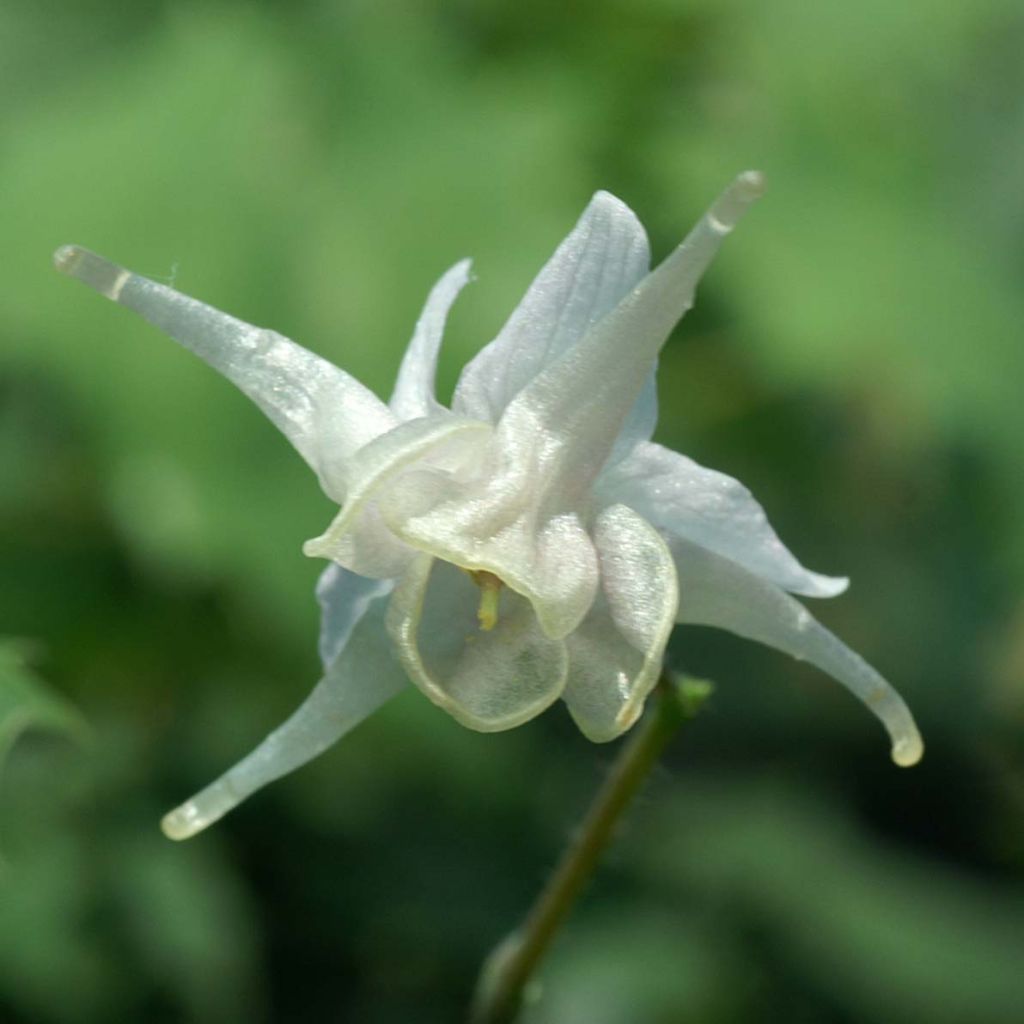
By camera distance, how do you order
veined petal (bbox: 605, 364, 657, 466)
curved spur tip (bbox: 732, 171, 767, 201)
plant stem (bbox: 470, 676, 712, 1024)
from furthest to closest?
plant stem (bbox: 470, 676, 712, 1024), veined petal (bbox: 605, 364, 657, 466), curved spur tip (bbox: 732, 171, 767, 201)

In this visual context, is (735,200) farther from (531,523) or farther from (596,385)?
(531,523)

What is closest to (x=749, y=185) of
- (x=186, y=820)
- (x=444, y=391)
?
(x=186, y=820)

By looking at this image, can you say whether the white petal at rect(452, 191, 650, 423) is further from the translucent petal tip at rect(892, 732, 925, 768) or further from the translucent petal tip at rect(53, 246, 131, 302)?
the translucent petal tip at rect(892, 732, 925, 768)

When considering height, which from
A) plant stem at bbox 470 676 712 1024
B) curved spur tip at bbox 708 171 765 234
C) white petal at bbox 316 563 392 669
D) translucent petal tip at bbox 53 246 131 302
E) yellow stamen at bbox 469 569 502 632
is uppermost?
curved spur tip at bbox 708 171 765 234

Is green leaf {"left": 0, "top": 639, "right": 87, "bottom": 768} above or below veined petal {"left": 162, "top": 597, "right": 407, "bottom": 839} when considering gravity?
below

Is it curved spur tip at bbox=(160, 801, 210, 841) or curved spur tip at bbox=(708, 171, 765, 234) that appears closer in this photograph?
curved spur tip at bbox=(708, 171, 765, 234)

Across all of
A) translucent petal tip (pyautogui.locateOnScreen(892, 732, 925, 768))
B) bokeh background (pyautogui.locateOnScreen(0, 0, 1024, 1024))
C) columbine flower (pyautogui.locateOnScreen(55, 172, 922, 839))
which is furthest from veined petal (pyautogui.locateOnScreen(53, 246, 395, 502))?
bokeh background (pyautogui.locateOnScreen(0, 0, 1024, 1024))
